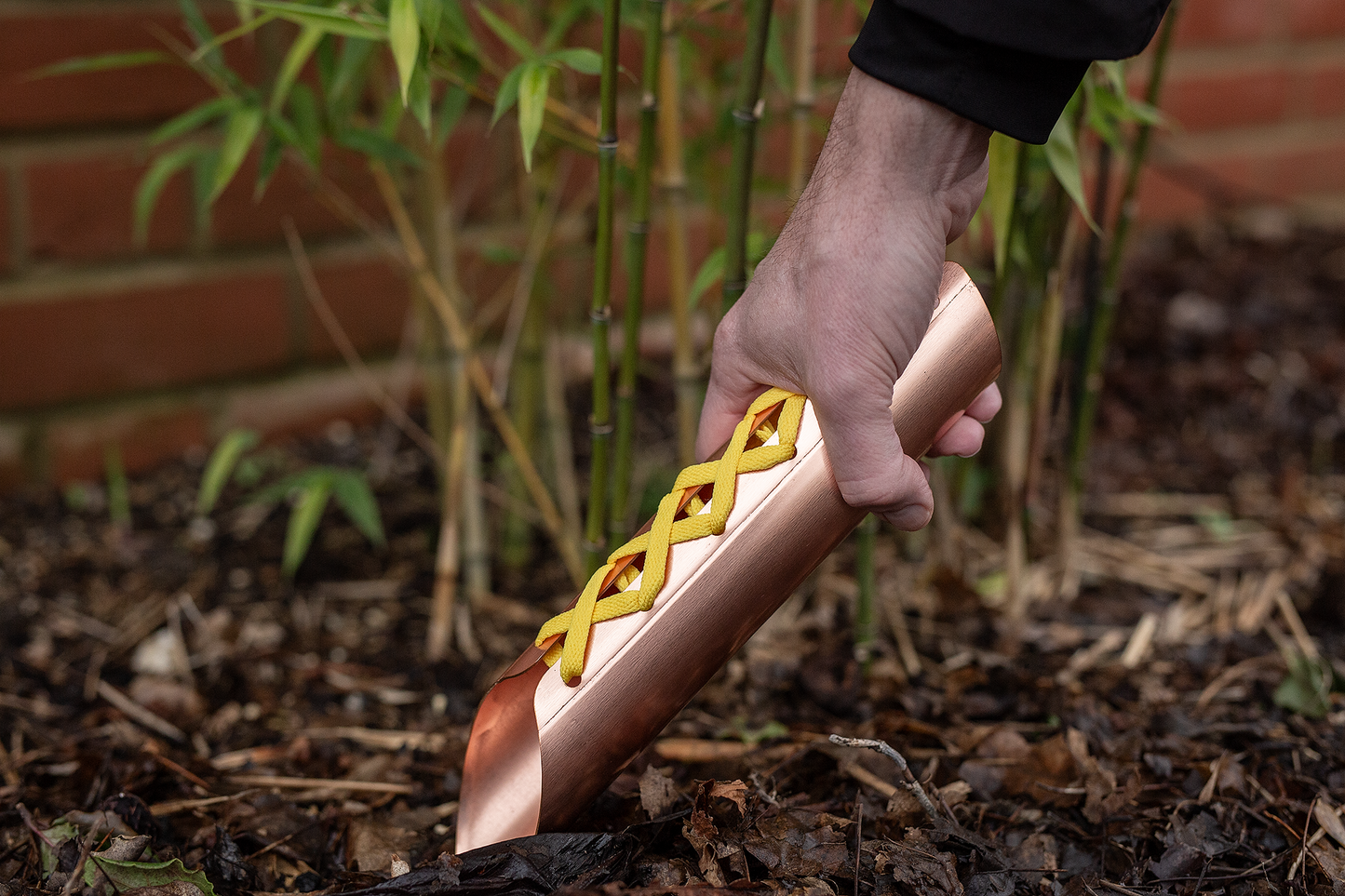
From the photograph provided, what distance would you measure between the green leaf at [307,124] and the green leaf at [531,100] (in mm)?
274

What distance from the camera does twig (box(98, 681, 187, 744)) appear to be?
3.58 feet

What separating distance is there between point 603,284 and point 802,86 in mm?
284

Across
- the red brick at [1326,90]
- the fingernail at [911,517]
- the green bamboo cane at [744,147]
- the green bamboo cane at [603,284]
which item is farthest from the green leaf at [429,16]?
the red brick at [1326,90]

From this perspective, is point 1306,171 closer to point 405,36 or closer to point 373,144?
point 373,144

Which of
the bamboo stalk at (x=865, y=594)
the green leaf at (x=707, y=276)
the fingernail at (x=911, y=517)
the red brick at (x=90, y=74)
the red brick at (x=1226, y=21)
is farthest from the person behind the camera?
the red brick at (x=1226, y=21)

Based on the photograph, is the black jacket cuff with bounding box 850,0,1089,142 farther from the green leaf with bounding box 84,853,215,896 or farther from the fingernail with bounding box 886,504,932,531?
the green leaf with bounding box 84,853,215,896

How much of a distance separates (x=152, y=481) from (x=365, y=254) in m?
0.45

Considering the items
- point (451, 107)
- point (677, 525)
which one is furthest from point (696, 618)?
point (451, 107)

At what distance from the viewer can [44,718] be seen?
112 cm

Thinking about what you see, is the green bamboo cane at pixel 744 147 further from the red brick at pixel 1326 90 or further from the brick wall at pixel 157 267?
the red brick at pixel 1326 90

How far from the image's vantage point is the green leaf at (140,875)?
0.77 m

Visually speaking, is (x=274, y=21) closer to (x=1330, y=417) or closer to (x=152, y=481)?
(x=152, y=481)

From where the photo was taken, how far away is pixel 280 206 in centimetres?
157

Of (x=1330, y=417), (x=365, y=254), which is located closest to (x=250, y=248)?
(x=365, y=254)
